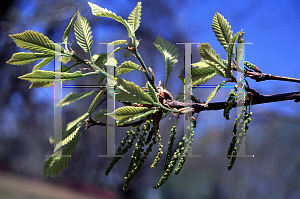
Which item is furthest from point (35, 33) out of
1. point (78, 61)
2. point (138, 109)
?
point (138, 109)

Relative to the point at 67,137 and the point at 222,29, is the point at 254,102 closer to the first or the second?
the point at 222,29

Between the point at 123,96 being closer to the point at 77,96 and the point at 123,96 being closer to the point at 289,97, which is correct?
the point at 77,96

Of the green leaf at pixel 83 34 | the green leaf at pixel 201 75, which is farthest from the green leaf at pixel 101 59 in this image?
the green leaf at pixel 201 75

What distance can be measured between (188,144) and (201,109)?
2.0 inches

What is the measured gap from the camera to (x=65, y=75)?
0.98 feet

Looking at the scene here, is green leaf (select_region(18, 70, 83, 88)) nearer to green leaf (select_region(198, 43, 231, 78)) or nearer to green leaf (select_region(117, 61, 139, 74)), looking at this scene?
green leaf (select_region(117, 61, 139, 74))

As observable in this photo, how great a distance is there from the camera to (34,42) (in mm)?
306

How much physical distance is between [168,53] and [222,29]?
97 millimetres

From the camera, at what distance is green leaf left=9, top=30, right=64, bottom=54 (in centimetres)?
30

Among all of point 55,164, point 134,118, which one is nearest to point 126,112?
point 134,118

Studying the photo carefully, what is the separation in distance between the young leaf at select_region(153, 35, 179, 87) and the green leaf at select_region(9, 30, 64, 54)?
0.47 ft

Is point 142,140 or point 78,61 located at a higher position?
point 78,61

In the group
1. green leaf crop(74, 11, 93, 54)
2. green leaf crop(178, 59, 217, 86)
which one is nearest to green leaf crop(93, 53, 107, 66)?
green leaf crop(74, 11, 93, 54)

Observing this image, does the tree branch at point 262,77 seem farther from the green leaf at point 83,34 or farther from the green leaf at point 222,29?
the green leaf at point 83,34
